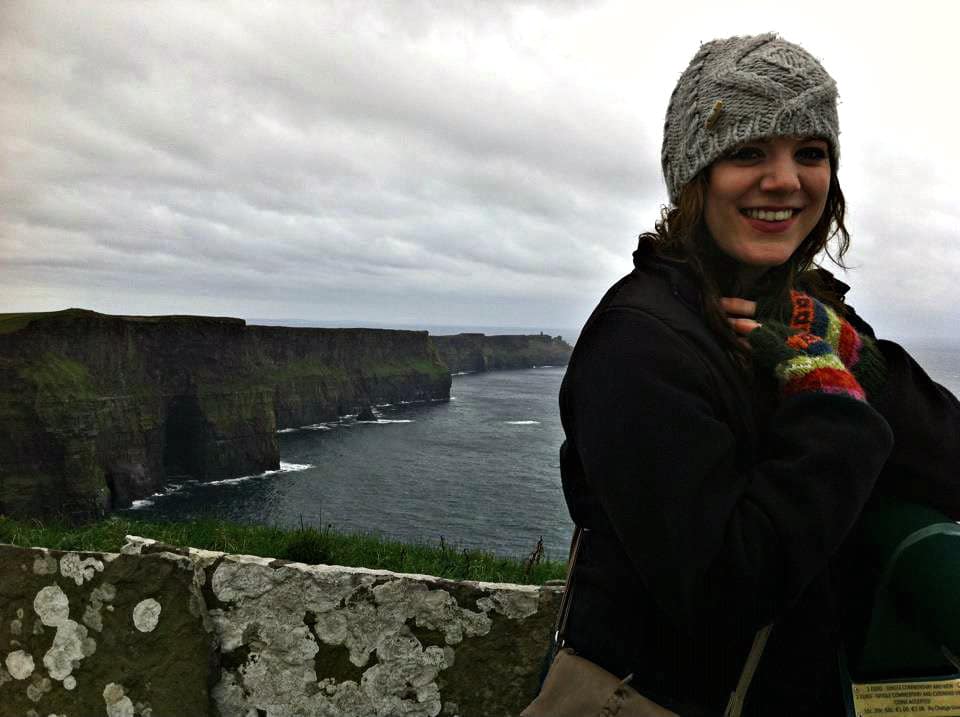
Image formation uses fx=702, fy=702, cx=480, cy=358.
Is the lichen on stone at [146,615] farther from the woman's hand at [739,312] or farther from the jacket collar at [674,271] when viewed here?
the woman's hand at [739,312]

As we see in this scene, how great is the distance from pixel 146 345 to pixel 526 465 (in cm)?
4252

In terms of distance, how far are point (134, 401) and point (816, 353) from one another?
74.6 metres

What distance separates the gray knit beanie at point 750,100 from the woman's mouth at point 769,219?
20cm

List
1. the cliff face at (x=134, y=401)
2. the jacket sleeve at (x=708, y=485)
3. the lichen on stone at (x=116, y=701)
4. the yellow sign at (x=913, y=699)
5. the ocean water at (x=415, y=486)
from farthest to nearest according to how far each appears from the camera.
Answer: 1. the cliff face at (x=134, y=401)
2. the ocean water at (x=415, y=486)
3. the lichen on stone at (x=116, y=701)
4. the yellow sign at (x=913, y=699)
5. the jacket sleeve at (x=708, y=485)

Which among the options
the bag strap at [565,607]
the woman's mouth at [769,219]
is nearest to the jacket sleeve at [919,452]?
the woman's mouth at [769,219]

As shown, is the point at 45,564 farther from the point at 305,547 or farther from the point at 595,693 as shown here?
the point at 595,693

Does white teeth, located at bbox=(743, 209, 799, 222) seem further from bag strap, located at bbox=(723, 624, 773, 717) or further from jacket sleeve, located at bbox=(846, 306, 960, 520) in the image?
bag strap, located at bbox=(723, 624, 773, 717)

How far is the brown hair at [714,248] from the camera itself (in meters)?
1.85

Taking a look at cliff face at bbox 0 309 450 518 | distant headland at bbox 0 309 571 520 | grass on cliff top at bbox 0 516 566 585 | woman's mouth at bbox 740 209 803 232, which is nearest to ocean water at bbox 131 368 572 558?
distant headland at bbox 0 309 571 520

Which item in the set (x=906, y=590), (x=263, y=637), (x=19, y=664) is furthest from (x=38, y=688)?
(x=906, y=590)

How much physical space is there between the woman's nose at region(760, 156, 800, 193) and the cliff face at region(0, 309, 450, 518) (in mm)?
46491

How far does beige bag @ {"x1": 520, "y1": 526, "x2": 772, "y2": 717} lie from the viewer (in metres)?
1.70

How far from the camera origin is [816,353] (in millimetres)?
1789

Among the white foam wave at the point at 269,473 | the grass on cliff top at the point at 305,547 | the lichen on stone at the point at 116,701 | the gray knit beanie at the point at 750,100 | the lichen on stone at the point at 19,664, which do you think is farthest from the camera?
the white foam wave at the point at 269,473
